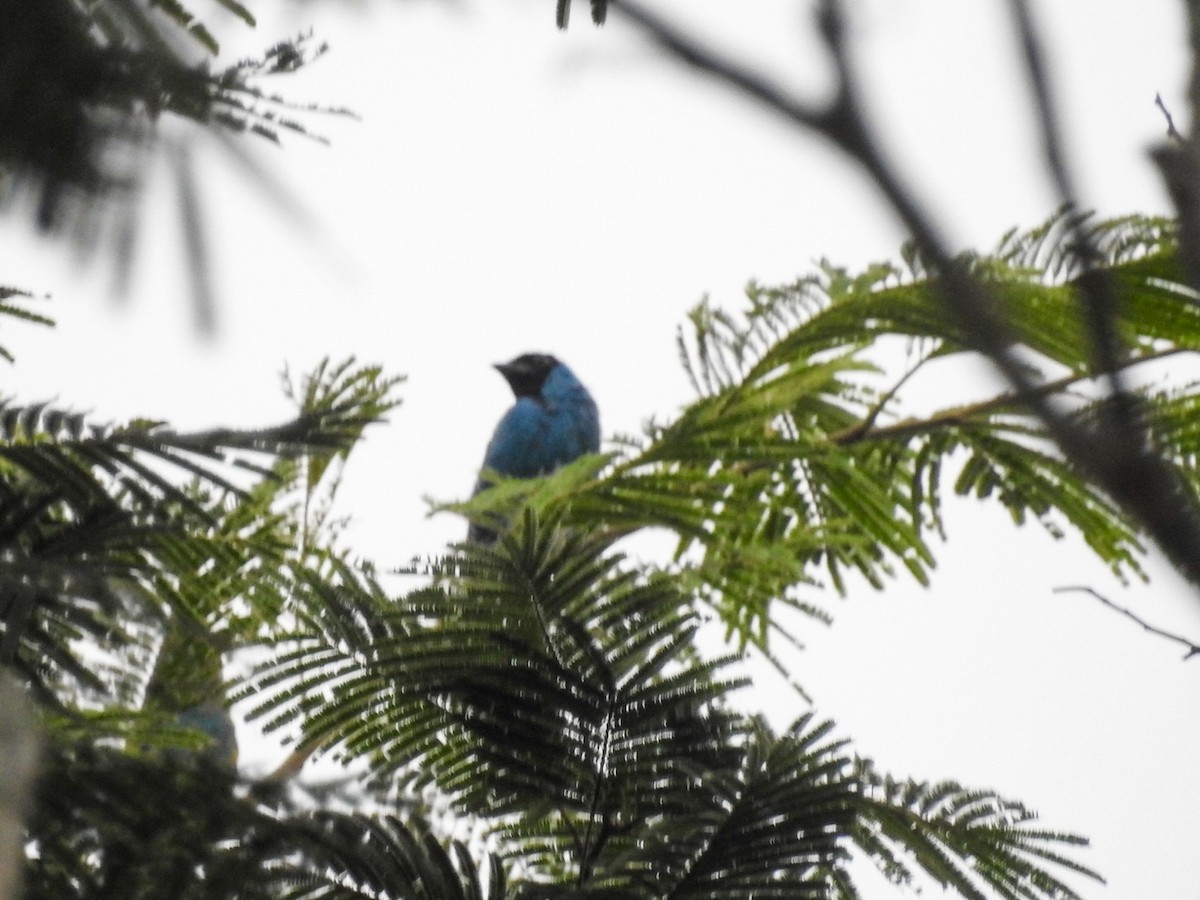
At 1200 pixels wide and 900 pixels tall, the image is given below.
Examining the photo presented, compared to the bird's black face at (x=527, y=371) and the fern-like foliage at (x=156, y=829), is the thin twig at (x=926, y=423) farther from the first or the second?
the bird's black face at (x=527, y=371)

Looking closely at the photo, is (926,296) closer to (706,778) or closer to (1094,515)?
(1094,515)

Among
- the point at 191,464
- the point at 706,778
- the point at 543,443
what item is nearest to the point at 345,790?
the point at 191,464

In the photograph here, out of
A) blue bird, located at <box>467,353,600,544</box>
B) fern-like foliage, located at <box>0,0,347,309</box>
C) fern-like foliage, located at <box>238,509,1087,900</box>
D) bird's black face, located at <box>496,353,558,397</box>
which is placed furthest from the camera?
bird's black face, located at <box>496,353,558,397</box>

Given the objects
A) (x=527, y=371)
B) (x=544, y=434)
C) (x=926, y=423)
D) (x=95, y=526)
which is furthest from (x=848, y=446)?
(x=527, y=371)

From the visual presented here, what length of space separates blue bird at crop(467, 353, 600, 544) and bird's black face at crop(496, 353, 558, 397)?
0.56 metres

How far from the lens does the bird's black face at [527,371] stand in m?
10.1

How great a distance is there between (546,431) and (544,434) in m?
0.02

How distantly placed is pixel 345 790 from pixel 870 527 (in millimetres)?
1855

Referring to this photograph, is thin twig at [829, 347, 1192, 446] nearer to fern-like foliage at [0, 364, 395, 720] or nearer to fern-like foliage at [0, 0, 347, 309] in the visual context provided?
fern-like foliage at [0, 364, 395, 720]

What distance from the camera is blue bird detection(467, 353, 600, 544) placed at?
28.6 feet

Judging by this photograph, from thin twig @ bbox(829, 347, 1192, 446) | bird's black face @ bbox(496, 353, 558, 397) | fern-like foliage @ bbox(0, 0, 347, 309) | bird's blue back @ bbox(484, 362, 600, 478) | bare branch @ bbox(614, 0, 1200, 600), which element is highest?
bird's black face @ bbox(496, 353, 558, 397)

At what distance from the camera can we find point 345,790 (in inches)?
65.2

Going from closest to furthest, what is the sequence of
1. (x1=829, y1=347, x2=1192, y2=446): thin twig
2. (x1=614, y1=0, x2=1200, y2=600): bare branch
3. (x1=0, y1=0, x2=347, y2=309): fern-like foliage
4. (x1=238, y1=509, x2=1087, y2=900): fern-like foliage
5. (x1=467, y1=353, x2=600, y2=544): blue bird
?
1. (x1=614, y1=0, x2=1200, y2=600): bare branch
2. (x1=0, y1=0, x2=347, y2=309): fern-like foliage
3. (x1=238, y1=509, x2=1087, y2=900): fern-like foliage
4. (x1=829, y1=347, x2=1192, y2=446): thin twig
5. (x1=467, y1=353, x2=600, y2=544): blue bird

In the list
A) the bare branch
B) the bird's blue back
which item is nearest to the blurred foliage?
the bare branch
